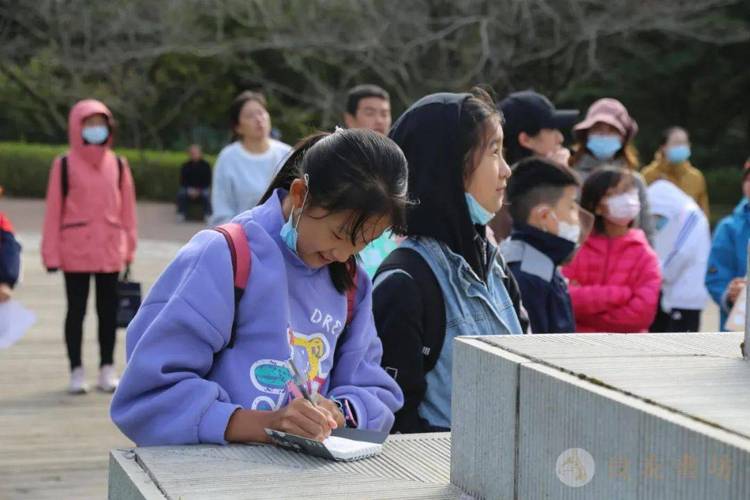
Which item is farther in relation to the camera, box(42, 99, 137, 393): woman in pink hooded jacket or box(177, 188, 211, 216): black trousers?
Answer: box(177, 188, 211, 216): black trousers

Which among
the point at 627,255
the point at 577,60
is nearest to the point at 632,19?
the point at 577,60

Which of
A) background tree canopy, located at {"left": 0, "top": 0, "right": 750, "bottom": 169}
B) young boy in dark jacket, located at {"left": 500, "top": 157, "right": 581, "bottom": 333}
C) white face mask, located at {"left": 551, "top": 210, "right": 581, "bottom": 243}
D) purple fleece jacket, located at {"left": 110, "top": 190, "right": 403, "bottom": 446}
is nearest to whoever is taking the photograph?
purple fleece jacket, located at {"left": 110, "top": 190, "right": 403, "bottom": 446}

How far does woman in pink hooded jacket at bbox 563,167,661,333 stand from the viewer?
18.2ft

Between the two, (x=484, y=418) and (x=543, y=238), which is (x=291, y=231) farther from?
(x=543, y=238)

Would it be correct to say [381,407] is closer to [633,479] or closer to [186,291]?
[186,291]

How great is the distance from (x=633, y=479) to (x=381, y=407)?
1126mm

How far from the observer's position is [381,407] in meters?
2.74

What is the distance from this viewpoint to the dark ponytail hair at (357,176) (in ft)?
8.37

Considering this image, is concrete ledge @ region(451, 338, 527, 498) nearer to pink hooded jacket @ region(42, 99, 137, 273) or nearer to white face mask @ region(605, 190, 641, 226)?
white face mask @ region(605, 190, 641, 226)

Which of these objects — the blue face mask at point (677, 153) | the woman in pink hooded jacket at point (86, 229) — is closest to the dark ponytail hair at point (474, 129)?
the woman in pink hooded jacket at point (86, 229)

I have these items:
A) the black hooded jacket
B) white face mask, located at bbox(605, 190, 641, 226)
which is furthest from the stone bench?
white face mask, located at bbox(605, 190, 641, 226)

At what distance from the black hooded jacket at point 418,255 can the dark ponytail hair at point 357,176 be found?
1.58 ft

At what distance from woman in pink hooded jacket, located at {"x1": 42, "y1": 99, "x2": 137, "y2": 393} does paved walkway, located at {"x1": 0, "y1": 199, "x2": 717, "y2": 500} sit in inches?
15.0

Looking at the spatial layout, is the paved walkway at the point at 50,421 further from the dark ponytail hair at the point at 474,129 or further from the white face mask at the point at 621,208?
the dark ponytail hair at the point at 474,129
